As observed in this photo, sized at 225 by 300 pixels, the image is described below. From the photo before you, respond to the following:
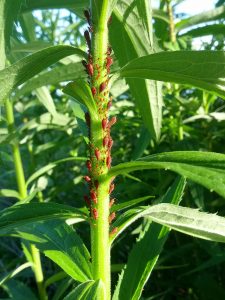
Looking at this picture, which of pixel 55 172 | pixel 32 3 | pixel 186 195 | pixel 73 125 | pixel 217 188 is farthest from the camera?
pixel 55 172

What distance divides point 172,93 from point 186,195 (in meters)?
0.32

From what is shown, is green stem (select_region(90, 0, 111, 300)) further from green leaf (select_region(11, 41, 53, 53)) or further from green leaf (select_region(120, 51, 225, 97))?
green leaf (select_region(11, 41, 53, 53))

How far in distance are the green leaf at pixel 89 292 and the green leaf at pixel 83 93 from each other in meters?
0.22

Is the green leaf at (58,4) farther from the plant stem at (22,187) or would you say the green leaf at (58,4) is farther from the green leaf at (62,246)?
the plant stem at (22,187)

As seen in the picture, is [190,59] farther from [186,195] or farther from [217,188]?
[186,195]

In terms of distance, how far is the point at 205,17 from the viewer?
54.6 inches

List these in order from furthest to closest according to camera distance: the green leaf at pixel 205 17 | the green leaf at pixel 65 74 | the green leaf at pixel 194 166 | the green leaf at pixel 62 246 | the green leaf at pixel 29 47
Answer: the green leaf at pixel 205 17 < the green leaf at pixel 29 47 < the green leaf at pixel 65 74 < the green leaf at pixel 62 246 < the green leaf at pixel 194 166

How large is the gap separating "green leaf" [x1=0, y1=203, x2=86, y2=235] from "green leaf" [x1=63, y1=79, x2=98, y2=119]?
0.14 m

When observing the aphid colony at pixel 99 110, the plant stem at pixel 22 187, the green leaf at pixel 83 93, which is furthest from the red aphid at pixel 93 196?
the plant stem at pixel 22 187

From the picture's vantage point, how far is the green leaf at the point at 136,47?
74cm

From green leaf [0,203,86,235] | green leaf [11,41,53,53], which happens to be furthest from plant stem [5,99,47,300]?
green leaf [0,203,86,235]

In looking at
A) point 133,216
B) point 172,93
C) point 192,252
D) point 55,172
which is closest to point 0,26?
point 133,216

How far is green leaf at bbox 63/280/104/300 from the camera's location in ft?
2.02

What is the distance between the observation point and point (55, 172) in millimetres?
2133
